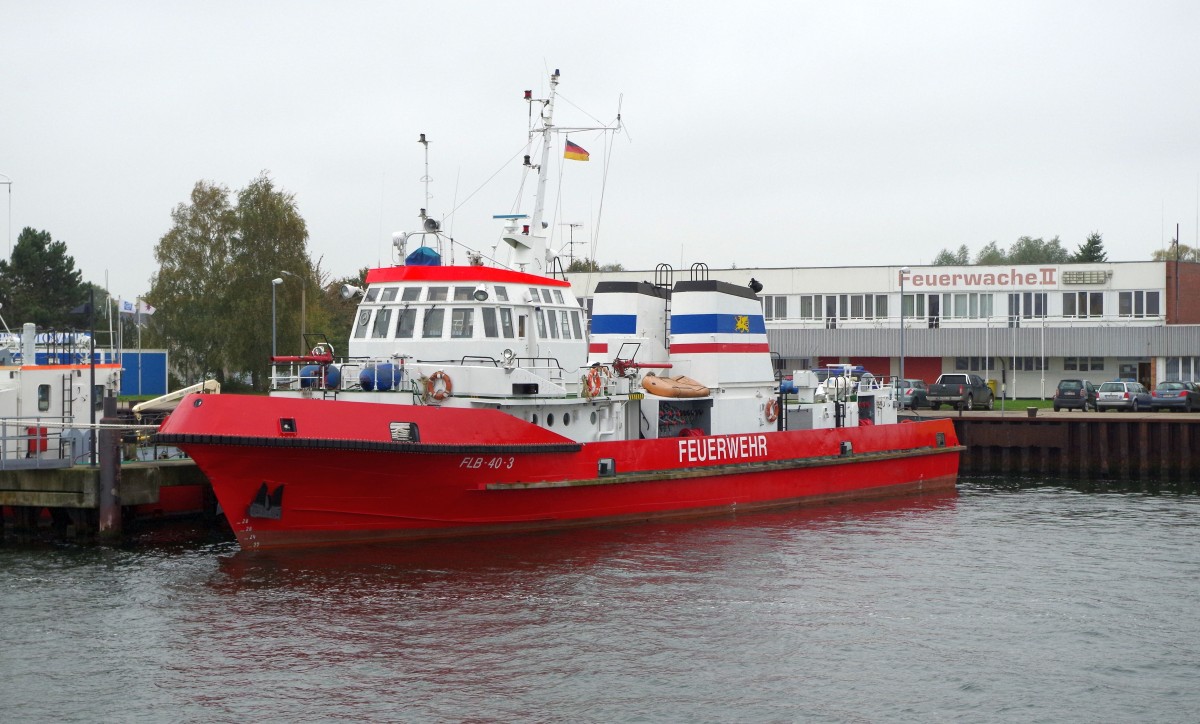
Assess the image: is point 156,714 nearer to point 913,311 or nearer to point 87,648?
point 87,648

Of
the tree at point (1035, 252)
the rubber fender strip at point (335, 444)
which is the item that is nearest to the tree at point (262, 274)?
the rubber fender strip at point (335, 444)

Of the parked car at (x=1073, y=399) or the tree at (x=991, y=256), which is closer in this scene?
the parked car at (x=1073, y=399)

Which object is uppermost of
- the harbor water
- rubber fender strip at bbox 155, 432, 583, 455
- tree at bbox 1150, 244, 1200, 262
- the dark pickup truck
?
tree at bbox 1150, 244, 1200, 262

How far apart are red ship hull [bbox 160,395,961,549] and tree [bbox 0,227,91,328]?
3916 centimetres

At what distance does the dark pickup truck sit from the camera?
3788 cm

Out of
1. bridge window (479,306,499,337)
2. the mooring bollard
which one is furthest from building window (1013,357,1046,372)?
the mooring bollard

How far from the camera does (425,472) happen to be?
17.3 m

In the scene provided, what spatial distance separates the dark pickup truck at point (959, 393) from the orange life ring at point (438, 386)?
76.4 feet

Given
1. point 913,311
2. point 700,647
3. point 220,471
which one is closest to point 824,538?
point 700,647

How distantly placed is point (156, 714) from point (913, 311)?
133ft

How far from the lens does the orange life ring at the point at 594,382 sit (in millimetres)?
19547

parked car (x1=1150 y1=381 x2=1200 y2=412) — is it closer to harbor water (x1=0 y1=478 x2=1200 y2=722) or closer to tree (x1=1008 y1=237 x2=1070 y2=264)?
harbor water (x1=0 y1=478 x2=1200 y2=722)

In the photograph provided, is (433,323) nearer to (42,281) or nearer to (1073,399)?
(1073,399)

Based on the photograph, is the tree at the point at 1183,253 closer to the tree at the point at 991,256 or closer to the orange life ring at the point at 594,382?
the tree at the point at 991,256
